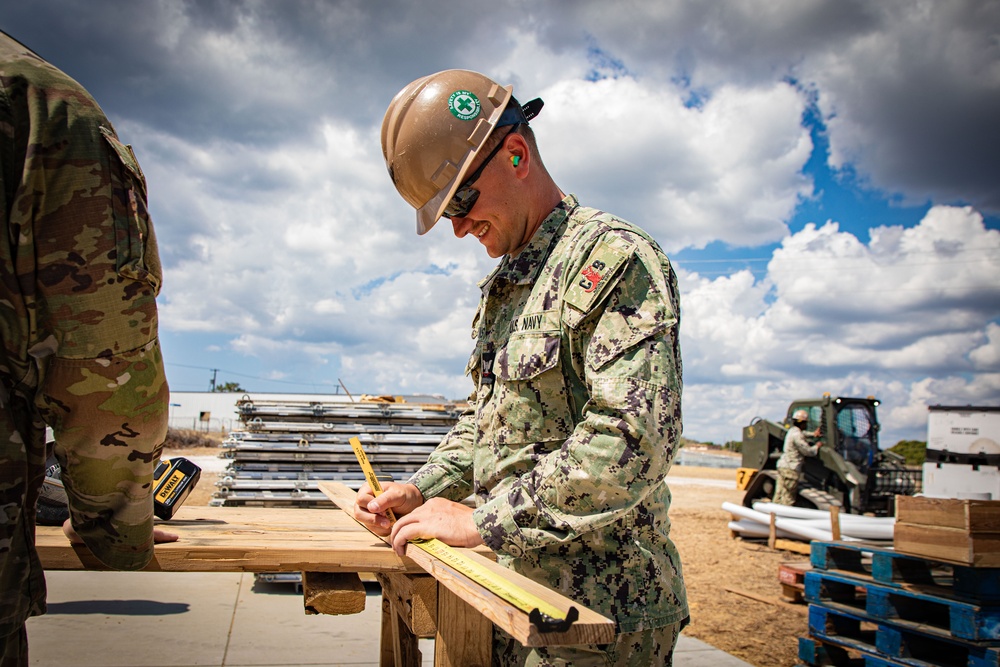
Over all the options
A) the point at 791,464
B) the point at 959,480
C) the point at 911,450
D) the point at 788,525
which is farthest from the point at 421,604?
the point at 911,450

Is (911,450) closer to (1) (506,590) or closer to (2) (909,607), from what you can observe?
(2) (909,607)

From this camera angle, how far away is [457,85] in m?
1.79

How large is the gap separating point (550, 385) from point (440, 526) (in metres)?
0.40

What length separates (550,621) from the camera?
1035 mm


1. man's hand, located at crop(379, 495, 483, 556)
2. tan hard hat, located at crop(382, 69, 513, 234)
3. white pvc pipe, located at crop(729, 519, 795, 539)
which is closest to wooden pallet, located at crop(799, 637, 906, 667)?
man's hand, located at crop(379, 495, 483, 556)

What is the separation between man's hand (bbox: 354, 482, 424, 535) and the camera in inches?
72.6

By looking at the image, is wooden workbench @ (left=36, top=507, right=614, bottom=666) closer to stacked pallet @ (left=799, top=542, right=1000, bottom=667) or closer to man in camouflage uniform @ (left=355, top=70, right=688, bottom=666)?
man in camouflage uniform @ (left=355, top=70, right=688, bottom=666)

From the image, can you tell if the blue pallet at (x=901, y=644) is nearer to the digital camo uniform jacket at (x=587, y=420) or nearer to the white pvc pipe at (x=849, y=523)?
the digital camo uniform jacket at (x=587, y=420)

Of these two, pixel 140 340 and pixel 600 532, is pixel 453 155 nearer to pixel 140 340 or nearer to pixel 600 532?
pixel 140 340

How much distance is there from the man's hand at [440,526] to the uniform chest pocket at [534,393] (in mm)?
216

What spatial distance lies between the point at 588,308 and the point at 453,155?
0.58m

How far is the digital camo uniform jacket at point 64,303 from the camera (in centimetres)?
117

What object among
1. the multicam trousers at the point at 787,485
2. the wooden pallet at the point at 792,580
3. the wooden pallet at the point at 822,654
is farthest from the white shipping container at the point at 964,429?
the wooden pallet at the point at 822,654

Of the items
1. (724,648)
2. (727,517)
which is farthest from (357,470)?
(727,517)
